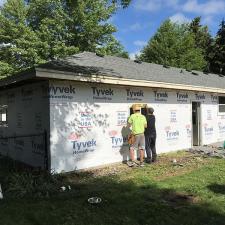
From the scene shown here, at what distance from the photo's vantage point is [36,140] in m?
11.9

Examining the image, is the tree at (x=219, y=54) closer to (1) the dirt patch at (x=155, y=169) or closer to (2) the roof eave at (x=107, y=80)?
(2) the roof eave at (x=107, y=80)

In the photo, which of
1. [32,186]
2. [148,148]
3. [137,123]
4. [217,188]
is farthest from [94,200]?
[148,148]

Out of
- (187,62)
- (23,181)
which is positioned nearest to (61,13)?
(187,62)

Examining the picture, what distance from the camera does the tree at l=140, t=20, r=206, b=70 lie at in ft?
145

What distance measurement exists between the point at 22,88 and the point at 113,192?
610 cm

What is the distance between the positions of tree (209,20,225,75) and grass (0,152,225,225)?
30402mm

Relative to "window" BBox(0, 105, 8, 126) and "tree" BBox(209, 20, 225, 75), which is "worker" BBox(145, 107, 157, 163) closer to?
"window" BBox(0, 105, 8, 126)

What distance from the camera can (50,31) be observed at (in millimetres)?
38438

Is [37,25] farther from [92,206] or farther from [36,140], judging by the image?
[92,206]

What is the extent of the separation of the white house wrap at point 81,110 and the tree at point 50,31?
21.6m

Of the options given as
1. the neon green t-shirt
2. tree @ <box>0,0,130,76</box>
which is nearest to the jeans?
the neon green t-shirt

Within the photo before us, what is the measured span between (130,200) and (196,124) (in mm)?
11460

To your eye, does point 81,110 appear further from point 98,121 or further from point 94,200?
point 94,200

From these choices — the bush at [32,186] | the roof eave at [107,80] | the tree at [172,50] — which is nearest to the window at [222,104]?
the roof eave at [107,80]
